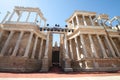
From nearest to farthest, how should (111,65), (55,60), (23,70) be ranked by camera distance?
1. (23,70)
2. (111,65)
3. (55,60)

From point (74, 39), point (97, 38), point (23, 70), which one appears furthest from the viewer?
point (74, 39)

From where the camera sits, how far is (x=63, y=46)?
28.0m

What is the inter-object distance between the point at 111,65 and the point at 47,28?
18552mm

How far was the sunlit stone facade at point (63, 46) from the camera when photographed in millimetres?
21984

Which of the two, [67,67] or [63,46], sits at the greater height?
[63,46]

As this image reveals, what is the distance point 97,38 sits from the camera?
95.6 ft

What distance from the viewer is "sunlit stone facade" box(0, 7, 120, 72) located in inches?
866

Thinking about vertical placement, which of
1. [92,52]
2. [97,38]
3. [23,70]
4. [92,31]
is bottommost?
[23,70]

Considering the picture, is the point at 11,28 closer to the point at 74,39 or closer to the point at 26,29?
the point at 26,29

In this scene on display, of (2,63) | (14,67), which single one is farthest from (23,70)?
(2,63)

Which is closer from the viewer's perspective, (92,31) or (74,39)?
(92,31)

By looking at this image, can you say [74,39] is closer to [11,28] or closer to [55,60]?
[55,60]

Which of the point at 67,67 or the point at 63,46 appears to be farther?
the point at 63,46

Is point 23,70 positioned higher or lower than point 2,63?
lower
